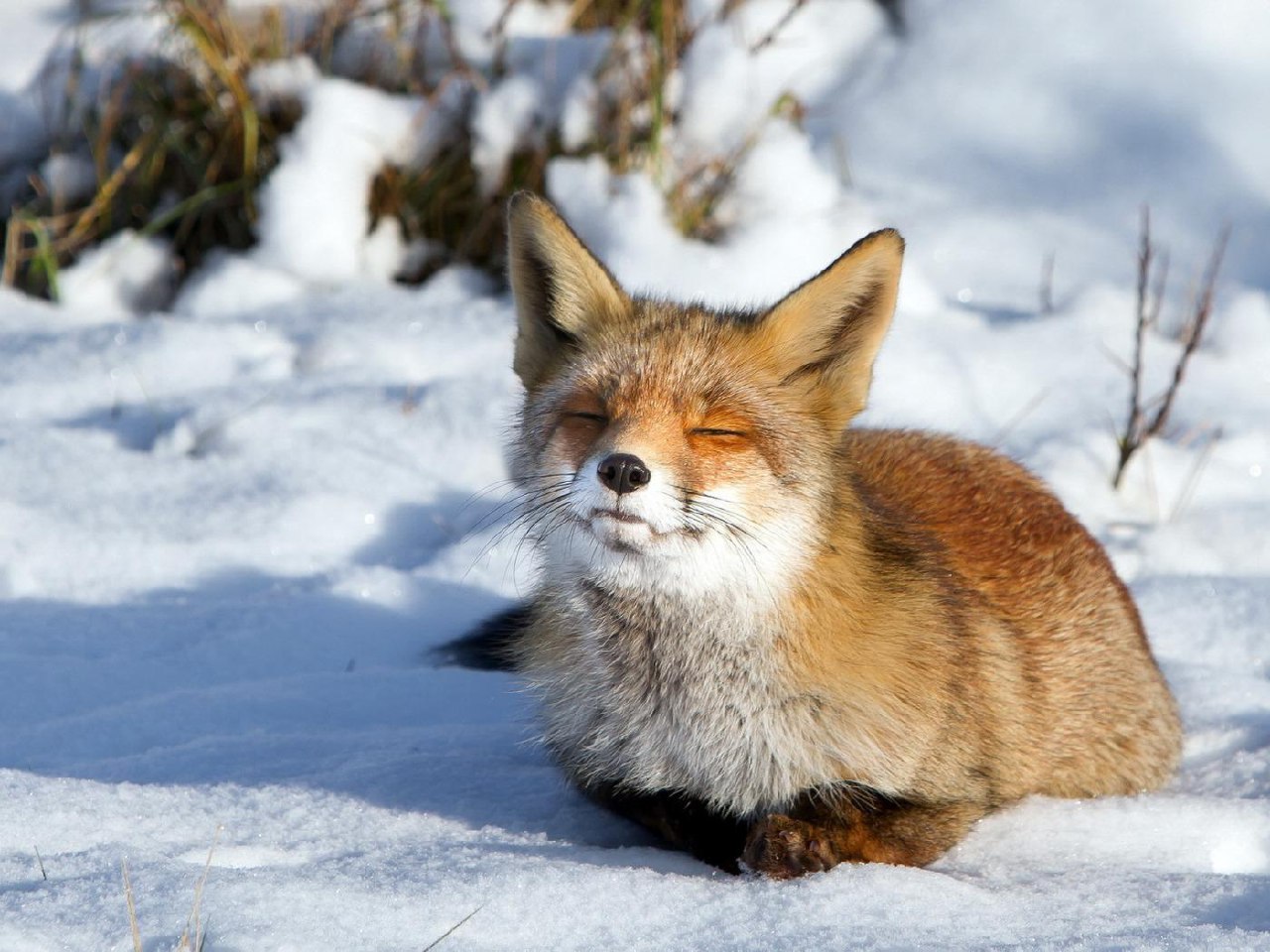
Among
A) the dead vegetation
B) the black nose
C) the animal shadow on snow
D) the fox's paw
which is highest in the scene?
the dead vegetation

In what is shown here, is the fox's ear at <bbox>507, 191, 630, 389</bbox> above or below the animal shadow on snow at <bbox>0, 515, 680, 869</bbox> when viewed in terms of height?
above

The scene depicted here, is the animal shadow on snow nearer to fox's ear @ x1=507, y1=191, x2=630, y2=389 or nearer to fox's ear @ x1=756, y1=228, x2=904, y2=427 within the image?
fox's ear @ x1=507, y1=191, x2=630, y2=389

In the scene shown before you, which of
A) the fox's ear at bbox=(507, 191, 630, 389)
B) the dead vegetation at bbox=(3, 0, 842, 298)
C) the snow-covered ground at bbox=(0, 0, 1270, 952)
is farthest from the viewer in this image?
the dead vegetation at bbox=(3, 0, 842, 298)

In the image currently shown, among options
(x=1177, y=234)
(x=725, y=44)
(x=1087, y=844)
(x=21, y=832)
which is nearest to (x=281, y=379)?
(x=725, y=44)

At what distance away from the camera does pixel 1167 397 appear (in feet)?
17.3

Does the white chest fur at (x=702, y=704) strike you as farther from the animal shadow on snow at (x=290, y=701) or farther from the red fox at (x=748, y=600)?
the animal shadow on snow at (x=290, y=701)

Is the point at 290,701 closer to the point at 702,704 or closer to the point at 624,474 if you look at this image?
the point at 702,704

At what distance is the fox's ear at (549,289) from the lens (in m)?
3.19

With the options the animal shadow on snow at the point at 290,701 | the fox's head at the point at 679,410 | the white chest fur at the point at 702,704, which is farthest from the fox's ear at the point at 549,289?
the animal shadow on snow at the point at 290,701

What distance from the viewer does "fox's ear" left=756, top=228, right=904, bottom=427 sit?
3041 mm

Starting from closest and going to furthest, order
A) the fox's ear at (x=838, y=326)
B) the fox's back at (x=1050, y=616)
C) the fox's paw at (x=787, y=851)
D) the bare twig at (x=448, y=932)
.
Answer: the bare twig at (x=448, y=932) < the fox's paw at (x=787, y=851) < the fox's ear at (x=838, y=326) < the fox's back at (x=1050, y=616)

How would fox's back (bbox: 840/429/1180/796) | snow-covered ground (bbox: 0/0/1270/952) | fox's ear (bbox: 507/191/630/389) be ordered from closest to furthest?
snow-covered ground (bbox: 0/0/1270/952), fox's ear (bbox: 507/191/630/389), fox's back (bbox: 840/429/1180/796)

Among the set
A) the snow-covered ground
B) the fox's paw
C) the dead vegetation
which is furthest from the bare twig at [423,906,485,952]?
the dead vegetation

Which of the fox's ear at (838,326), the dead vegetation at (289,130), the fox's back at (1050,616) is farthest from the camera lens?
the dead vegetation at (289,130)
